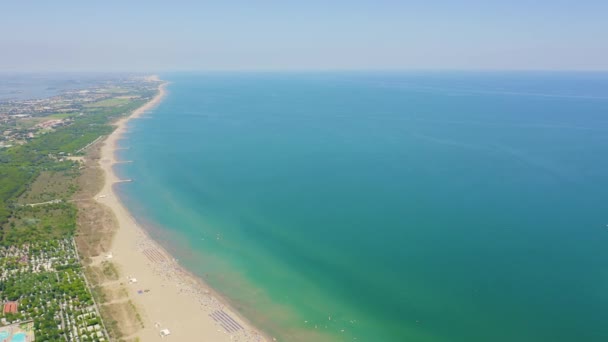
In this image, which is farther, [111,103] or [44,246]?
[111,103]

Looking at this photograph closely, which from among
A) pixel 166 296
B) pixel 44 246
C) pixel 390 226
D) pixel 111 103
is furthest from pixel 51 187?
pixel 111 103

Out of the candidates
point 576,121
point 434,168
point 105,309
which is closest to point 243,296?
point 105,309

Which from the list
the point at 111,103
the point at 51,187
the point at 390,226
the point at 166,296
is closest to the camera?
the point at 166,296

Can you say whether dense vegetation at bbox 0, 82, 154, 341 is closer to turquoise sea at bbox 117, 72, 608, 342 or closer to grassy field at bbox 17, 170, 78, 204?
grassy field at bbox 17, 170, 78, 204

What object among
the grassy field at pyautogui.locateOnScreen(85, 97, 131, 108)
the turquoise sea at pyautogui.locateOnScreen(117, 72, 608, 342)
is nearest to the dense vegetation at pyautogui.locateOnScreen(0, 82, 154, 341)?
the turquoise sea at pyautogui.locateOnScreen(117, 72, 608, 342)

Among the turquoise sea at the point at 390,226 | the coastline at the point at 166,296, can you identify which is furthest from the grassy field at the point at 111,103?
the coastline at the point at 166,296

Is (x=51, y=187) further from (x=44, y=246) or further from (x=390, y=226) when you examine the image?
(x=390, y=226)

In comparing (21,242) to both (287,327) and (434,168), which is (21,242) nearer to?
(287,327)
